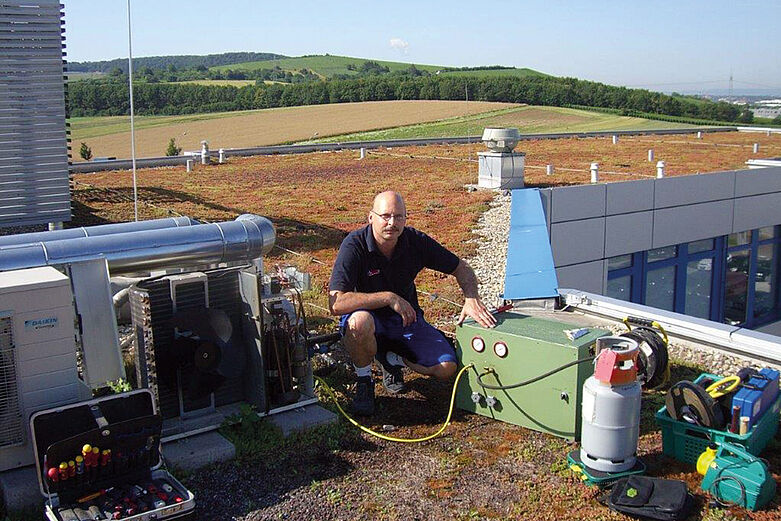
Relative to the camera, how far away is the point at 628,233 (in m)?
13.5

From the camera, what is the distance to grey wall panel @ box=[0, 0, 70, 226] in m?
11.6

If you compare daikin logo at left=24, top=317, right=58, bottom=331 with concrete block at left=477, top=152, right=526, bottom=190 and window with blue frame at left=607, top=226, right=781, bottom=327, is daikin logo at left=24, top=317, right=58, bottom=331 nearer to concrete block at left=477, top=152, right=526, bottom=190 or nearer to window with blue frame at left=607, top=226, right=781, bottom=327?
window with blue frame at left=607, top=226, right=781, bottom=327

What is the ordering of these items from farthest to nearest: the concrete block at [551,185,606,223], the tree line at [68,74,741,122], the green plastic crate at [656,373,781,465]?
the tree line at [68,74,741,122] → the concrete block at [551,185,606,223] → the green plastic crate at [656,373,781,465]

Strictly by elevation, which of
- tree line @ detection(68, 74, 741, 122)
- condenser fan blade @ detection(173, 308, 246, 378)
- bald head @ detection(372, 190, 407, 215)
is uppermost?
tree line @ detection(68, 74, 741, 122)

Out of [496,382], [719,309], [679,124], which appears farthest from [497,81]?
[496,382]

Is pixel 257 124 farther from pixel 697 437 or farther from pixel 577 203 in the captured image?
pixel 697 437

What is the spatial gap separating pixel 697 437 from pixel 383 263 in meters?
2.54

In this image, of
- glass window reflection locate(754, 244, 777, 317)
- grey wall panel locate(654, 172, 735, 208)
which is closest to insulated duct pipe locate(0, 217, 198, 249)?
grey wall panel locate(654, 172, 735, 208)

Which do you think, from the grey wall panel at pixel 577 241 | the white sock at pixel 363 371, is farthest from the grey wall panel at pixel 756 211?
the white sock at pixel 363 371

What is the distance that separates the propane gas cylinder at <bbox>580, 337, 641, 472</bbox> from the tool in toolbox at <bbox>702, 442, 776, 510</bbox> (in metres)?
0.46

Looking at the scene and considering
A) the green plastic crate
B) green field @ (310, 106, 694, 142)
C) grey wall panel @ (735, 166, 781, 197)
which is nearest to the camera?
the green plastic crate

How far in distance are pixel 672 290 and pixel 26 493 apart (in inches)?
519

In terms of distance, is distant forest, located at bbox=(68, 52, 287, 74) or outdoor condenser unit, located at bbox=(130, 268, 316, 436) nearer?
outdoor condenser unit, located at bbox=(130, 268, 316, 436)

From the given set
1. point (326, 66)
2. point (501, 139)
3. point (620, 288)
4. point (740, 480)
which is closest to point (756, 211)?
point (620, 288)
